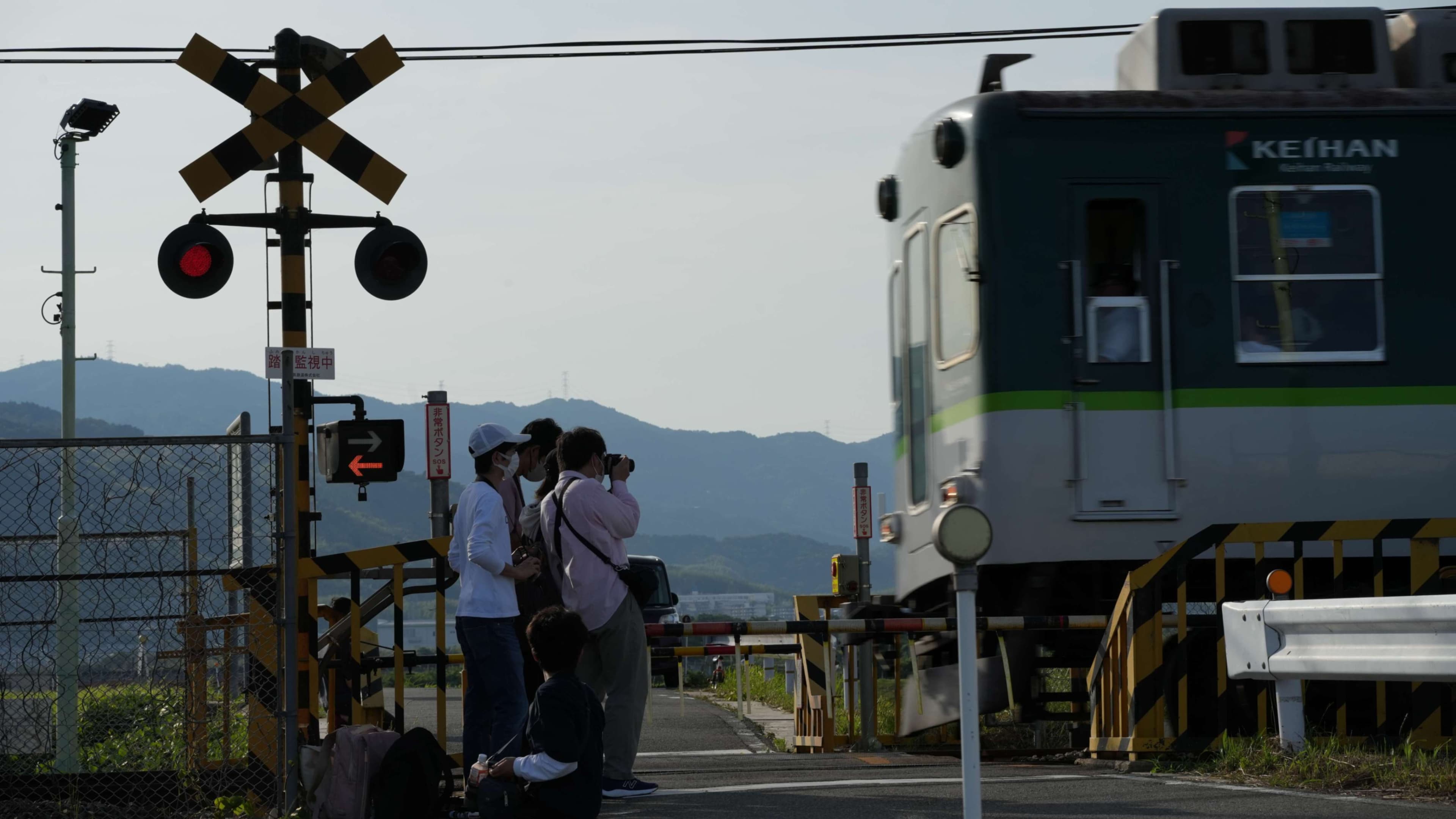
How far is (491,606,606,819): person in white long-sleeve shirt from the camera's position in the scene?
5.79 metres

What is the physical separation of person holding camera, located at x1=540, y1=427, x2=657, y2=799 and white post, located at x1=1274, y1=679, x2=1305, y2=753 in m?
3.03

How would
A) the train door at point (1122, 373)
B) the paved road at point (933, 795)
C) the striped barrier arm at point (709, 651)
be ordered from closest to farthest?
the paved road at point (933, 795) → the train door at point (1122, 373) → the striped barrier arm at point (709, 651)

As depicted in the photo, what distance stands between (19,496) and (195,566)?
61.3 inches

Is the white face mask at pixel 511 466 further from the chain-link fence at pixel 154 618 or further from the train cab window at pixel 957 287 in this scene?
the train cab window at pixel 957 287

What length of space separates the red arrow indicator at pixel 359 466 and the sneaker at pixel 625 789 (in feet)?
10.3

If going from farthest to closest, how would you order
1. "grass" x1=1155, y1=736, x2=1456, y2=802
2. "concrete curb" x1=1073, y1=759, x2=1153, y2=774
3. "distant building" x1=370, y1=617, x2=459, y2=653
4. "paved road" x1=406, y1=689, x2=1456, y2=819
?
"distant building" x1=370, y1=617, x2=459, y2=653, "concrete curb" x1=1073, y1=759, x2=1153, y2=774, "grass" x1=1155, y1=736, x2=1456, y2=802, "paved road" x1=406, y1=689, x2=1456, y2=819

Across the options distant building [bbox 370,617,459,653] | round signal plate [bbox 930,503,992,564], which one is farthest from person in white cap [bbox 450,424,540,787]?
distant building [bbox 370,617,459,653]

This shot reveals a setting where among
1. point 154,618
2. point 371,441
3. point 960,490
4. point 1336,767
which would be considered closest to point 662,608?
point 371,441

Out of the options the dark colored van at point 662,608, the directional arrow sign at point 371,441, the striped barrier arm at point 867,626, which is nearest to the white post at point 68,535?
the directional arrow sign at point 371,441

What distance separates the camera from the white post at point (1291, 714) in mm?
8156

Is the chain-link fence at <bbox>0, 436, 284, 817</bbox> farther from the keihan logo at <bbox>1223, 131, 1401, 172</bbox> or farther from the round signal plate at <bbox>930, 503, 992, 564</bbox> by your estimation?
the keihan logo at <bbox>1223, 131, 1401, 172</bbox>

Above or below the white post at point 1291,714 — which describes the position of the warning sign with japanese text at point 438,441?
above

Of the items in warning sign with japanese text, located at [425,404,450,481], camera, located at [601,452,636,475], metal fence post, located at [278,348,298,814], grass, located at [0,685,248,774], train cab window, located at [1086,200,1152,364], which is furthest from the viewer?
warning sign with japanese text, located at [425,404,450,481]

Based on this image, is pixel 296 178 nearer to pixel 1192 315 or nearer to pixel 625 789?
pixel 625 789
